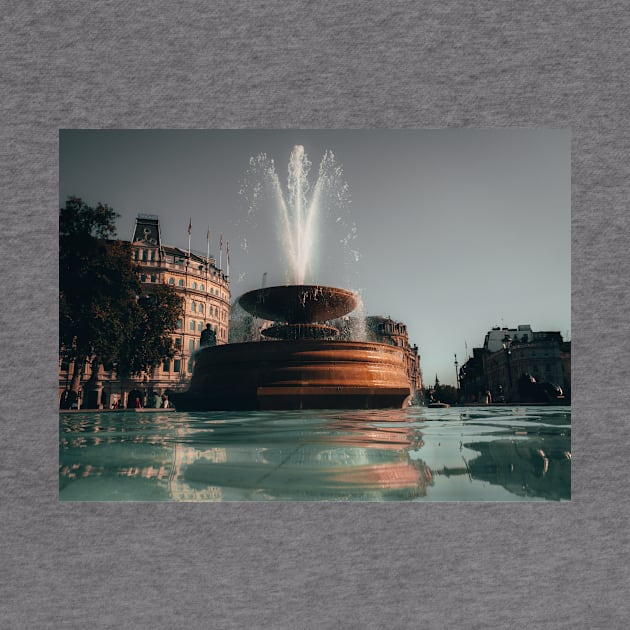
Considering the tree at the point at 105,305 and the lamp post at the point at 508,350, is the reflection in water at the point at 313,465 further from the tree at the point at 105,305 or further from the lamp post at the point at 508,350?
the lamp post at the point at 508,350

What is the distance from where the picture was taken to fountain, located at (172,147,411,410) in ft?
29.6

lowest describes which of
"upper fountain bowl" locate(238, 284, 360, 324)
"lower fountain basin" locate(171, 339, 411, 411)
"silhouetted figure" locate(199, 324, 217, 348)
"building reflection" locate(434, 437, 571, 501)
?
"building reflection" locate(434, 437, 571, 501)

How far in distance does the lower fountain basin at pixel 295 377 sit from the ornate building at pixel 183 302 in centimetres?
91

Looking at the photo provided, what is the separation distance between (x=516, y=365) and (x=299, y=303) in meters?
4.27

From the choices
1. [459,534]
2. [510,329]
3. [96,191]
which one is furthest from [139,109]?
[510,329]

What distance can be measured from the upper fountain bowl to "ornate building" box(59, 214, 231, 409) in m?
0.75

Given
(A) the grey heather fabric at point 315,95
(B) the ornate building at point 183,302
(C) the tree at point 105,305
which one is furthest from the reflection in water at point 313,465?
(C) the tree at point 105,305

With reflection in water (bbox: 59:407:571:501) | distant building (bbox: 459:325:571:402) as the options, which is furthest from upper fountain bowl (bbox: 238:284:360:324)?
reflection in water (bbox: 59:407:571:501)

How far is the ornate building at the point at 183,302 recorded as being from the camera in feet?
26.7

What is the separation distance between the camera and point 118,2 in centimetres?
444

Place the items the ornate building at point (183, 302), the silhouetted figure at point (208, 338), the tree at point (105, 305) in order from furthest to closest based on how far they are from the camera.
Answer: the silhouetted figure at point (208, 338), the ornate building at point (183, 302), the tree at point (105, 305)

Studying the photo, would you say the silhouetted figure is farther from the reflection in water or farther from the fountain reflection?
the fountain reflection

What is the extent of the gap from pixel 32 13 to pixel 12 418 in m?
3.18

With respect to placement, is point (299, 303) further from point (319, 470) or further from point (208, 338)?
point (319, 470)
